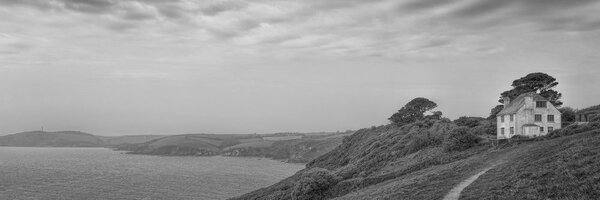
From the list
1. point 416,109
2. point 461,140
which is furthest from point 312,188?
point 416,109

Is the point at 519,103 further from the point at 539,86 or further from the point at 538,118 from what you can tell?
the point at 539,86

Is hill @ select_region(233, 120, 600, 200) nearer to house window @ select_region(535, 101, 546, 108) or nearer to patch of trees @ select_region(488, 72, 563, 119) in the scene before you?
house window @ select_region(535, 101, 546, 108)

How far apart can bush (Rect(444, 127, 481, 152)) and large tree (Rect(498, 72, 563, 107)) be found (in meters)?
46.8

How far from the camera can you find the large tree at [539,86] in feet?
334

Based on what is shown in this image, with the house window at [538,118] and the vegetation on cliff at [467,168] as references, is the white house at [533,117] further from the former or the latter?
the vegetation on cliff at [467,168]

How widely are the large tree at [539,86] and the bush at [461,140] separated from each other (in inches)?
1843

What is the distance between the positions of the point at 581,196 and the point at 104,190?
360 feet

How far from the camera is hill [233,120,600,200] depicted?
28641 mm

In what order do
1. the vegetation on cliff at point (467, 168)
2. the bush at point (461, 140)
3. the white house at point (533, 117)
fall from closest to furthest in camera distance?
the vegetation on cliff at point (467, 168), the bush at point (461, 140), the white house at point (533, 117)

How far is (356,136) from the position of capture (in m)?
148

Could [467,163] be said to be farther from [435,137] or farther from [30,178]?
[30,178]

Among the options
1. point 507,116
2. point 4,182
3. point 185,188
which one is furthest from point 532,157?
point 4,182

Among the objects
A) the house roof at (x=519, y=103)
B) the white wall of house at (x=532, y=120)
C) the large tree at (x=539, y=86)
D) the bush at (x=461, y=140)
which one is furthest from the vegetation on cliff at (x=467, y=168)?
the large tree at (x=539, y=86)

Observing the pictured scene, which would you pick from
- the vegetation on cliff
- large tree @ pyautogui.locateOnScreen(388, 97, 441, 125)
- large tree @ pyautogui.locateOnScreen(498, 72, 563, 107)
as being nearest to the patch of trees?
large tree @ pyautogui.locateOnScreen(498, 72, 563, 107)
